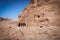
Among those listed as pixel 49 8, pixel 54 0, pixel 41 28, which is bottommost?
pixel 41 28

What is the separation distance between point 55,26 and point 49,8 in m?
1.75

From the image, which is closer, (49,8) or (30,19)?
(49,8)

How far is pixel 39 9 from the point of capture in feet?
33.2

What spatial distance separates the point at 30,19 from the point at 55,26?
255cm

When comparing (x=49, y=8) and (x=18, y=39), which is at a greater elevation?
(x=49, y=8)

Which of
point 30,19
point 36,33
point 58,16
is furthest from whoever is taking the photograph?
point 30,19

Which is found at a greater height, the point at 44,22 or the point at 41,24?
the point at 44,22

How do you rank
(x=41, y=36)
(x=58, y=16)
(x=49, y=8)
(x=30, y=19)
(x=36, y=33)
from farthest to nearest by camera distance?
(x=30, y=19)
(x=49, y=8)
(x=58, y=16)
(x=36, y=33)
(x=41, y=36)

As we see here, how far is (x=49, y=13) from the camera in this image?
365 inches

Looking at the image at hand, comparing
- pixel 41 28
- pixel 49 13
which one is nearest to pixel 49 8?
pixel 49 13

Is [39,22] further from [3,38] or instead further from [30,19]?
[3,38]

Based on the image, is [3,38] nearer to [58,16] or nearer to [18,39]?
[18,39]

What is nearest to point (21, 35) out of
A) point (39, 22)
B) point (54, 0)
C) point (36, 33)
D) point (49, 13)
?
point (36, 33)

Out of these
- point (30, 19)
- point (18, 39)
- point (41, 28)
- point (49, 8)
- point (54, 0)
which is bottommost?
point (18, 39)
